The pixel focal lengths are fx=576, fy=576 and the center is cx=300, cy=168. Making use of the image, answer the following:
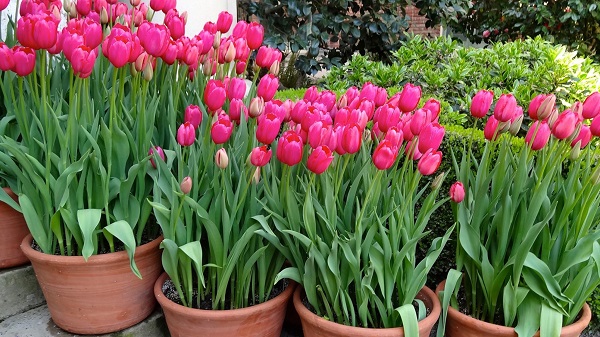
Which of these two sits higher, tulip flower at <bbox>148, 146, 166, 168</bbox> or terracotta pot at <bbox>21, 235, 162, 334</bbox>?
tulip flower at <bbox>148, 146, 166, 168</bbox>

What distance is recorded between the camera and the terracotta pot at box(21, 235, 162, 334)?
6.09ft

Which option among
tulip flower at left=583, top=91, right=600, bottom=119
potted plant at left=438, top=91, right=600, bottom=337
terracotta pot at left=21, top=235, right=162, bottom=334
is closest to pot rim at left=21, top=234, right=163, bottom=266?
terracotta pot at left=21, top=235, right=162, bottom=334

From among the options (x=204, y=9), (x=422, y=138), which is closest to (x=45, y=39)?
(x=422, y=138)

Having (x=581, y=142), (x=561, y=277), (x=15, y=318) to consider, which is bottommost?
(x=15, y=318)

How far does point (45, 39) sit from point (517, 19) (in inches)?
270

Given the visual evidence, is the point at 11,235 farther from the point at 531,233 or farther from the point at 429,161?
the point at 531,233

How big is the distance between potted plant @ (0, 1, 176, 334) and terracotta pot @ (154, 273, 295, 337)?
0.18 m

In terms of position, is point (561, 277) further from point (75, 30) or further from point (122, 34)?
point (75, 30)

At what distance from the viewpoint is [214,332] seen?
183 centimetres

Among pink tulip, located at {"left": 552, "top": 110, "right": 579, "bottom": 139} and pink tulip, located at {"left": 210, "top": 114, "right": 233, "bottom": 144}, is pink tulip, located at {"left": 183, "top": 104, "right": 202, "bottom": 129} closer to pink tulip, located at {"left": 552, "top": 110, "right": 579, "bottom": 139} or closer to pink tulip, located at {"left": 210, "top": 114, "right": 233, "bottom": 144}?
pink tulip, located at {"left": 210, "top": 114, "right": 233, "bottom": 144}

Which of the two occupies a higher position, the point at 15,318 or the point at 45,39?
the point at 45,39

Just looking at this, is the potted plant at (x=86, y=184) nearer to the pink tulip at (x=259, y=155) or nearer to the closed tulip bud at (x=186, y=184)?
the closed tulip bud at (x=186, y=184)

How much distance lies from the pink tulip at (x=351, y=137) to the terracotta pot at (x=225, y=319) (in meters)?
0.65

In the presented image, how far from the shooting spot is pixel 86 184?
188 cm
